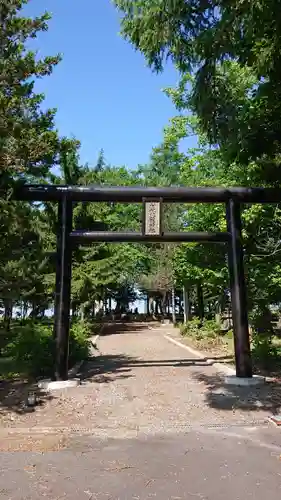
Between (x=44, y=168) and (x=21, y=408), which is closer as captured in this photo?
(x=21, y=408)

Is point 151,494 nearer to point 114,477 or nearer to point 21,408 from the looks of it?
point 114,477

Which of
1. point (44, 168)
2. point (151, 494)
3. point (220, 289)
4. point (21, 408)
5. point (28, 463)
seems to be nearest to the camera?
point (151, 494)

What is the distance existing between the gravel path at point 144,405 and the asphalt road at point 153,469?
0.79 m

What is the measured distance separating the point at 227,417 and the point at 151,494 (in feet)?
12.3

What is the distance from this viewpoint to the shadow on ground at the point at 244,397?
8.56 meters

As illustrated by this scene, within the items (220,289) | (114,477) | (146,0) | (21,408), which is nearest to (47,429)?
(21,408)

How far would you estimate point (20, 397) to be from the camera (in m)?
9.55

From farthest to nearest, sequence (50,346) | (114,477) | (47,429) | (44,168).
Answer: (50,346) < (44,168) < (47,429) < (114,477)

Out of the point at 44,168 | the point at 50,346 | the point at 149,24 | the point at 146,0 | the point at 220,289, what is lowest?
the point at 50,346

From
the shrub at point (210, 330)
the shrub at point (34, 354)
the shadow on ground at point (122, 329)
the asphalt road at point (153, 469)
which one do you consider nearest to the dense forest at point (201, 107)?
the shrub at point (34, 354)

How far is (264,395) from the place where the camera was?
9297 millimetres

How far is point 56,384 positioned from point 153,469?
5276 mm

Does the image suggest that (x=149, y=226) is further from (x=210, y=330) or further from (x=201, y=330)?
(x=201, y=330)

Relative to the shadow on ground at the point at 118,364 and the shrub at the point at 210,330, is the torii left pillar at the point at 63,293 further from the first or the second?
the shrub at the point at 210,330
